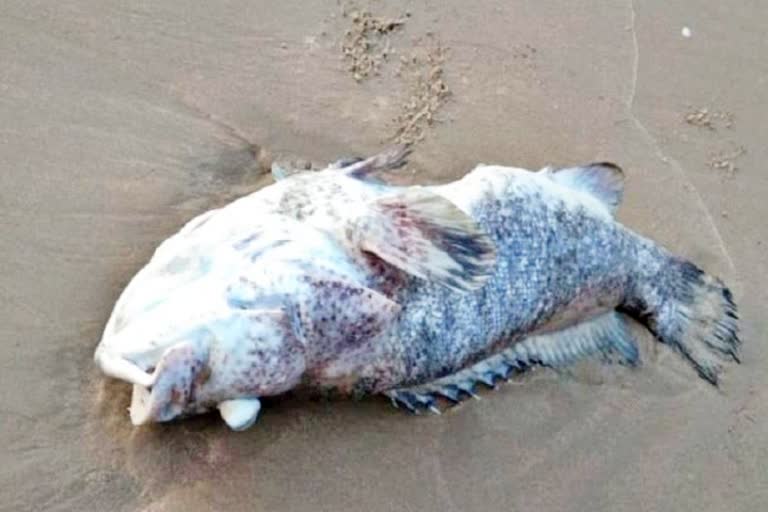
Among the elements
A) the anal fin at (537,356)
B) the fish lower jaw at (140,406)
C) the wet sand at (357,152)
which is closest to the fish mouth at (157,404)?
the fish lower jaw at (140,406)

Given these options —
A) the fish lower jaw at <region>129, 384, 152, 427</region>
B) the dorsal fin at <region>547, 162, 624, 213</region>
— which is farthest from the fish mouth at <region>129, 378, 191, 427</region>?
the dorsal fin at <region>547, 162, 624, 213</region>

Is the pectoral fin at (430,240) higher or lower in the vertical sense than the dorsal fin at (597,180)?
lower

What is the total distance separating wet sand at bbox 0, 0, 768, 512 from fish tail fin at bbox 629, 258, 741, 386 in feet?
0.28

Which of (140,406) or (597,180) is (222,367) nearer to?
(140,406)

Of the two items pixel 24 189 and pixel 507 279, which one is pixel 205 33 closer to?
pixel 24 189

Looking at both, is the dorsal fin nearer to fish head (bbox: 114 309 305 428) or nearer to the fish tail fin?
the fish tail fin

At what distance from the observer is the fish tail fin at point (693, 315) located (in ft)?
17.5

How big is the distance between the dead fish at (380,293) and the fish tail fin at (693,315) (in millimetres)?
14

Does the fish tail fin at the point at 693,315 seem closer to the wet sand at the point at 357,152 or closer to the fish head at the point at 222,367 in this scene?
the wet sand at the point at 357,152

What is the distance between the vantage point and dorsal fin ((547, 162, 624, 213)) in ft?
17.6

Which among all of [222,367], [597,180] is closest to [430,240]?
[222,367]

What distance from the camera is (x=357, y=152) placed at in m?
5.46

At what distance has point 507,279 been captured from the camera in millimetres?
4723

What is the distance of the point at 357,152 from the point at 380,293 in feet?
4.16
